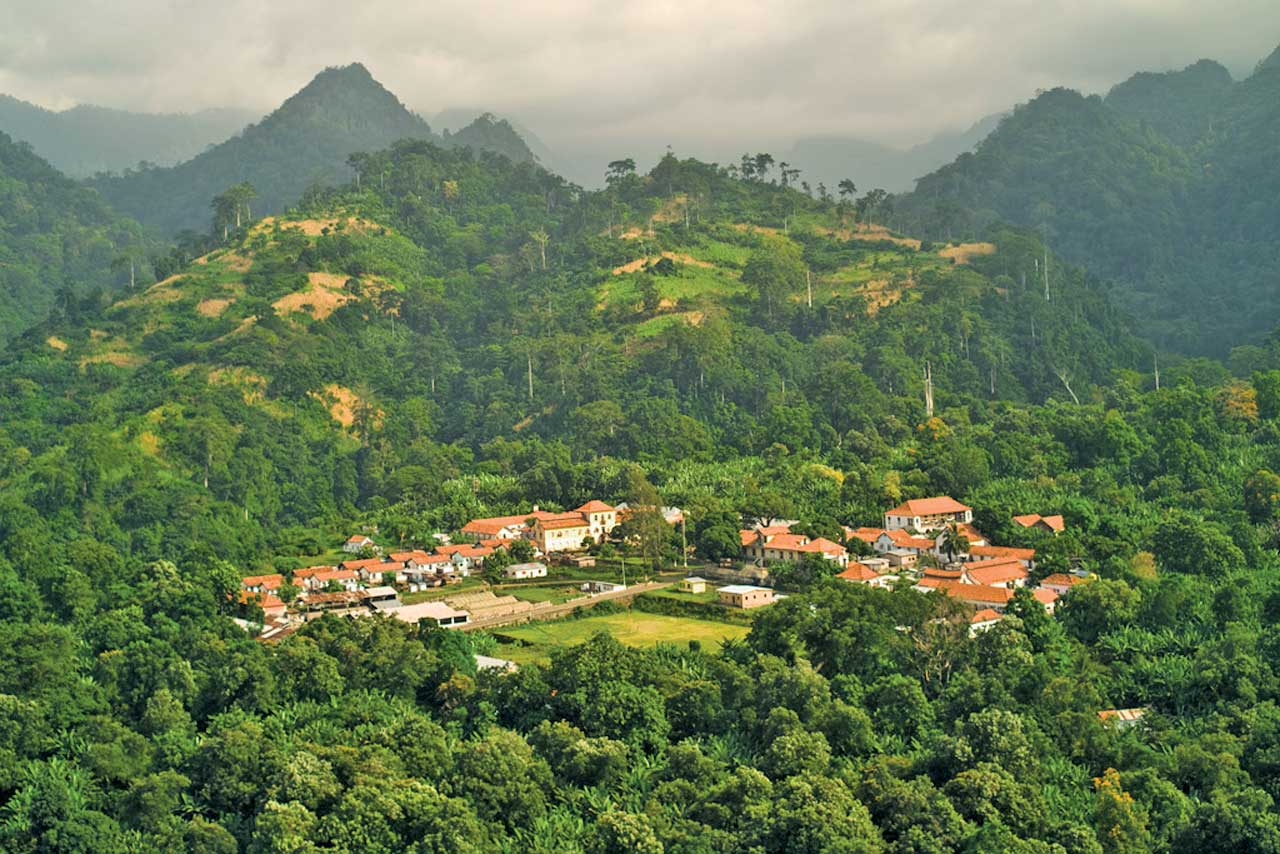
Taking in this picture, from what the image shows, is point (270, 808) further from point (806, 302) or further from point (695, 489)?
point (806, 302)

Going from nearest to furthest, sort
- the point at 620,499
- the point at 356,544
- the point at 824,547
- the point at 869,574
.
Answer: the point at 869,574
the point at 824,547
the point at 356,544
the point at 620,499

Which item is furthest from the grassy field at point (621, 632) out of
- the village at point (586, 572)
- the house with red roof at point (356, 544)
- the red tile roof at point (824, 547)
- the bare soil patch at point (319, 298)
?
the bare soil patch at point (319, 298)

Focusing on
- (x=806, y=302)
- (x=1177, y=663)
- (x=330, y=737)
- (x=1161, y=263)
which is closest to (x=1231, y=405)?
(x=1177, y=663)

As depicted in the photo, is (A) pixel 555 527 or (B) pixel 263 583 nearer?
(B) pixel 263 583

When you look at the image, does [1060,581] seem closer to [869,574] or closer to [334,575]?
[869,574]

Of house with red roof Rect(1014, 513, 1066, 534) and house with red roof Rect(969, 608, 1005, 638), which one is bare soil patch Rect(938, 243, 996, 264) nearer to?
house with red roof Rect(1014, 513, 1066, 534)

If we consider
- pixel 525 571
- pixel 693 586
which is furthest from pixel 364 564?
pixel 693 586

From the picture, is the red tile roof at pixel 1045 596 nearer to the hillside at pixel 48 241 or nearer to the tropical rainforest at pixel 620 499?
the tropical rainforest at pixel 620 499
